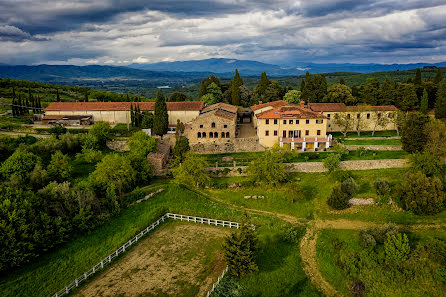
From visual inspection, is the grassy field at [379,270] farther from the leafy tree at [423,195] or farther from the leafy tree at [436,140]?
the leafy tree at [436,140]

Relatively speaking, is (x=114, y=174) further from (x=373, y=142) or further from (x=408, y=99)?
(x=408, y=99)

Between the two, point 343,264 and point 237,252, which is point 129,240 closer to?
point 237,252

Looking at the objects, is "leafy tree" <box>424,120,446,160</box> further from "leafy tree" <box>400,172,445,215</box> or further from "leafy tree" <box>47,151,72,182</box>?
"leafy tree" <box>47,151,72,182</box>

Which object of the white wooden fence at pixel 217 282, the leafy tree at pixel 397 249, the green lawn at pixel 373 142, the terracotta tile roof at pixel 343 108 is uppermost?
the terracotta tile roof at pixel 343 108

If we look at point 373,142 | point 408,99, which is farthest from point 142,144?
point 408,99

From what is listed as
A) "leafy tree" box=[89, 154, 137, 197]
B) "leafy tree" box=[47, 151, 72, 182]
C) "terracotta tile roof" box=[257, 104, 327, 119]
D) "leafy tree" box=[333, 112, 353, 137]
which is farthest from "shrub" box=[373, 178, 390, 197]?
"leafy tree" box=[47, 151, 72, 182]

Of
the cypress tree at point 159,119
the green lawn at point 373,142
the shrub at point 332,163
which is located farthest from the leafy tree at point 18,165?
the green lawn at point 373,142
